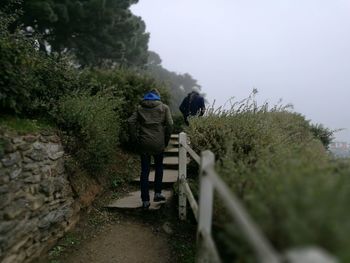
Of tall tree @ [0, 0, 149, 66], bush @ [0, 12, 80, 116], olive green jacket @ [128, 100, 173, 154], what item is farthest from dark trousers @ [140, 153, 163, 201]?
tall tree @ [0, 0, 149, 66]

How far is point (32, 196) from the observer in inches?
179

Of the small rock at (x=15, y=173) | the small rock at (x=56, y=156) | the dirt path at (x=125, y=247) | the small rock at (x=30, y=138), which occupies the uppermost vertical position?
the small rock at (x=30, y=138)

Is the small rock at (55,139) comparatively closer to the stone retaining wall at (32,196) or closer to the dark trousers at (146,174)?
the stone retaining wall at (32,196)

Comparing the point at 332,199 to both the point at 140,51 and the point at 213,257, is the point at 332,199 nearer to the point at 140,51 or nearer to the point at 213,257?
the point at 213,257

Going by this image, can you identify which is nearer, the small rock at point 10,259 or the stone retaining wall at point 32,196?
the small rock at point 10,259

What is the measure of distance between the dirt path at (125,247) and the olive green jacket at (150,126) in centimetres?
125

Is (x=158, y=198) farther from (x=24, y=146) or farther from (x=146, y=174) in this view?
(x=24, y=146)

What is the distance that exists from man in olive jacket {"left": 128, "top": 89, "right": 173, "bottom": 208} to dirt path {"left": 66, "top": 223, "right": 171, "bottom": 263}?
1.62ft

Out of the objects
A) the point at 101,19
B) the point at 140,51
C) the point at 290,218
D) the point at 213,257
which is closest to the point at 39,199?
the point at 213,257

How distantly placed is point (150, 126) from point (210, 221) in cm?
311

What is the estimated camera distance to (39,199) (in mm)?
4688

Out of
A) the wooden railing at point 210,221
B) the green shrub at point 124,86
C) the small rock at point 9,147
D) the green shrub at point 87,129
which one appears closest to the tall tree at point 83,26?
the green shrub at point 124,86

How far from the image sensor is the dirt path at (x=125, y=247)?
195 inches

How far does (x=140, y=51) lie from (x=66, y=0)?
11.0 metres
